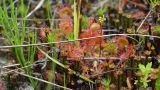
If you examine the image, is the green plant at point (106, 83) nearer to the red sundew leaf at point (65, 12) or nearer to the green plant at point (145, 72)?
the green plant at point (145, 72)

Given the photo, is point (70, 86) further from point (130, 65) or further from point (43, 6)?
point (43, 6)

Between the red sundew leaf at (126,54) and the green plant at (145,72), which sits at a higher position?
the red sundew leaf at (126,54)

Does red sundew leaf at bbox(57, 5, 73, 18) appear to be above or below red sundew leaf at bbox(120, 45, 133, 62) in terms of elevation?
above

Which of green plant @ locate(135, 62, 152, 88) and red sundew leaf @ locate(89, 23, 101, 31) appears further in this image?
red sundew leaf @ locate(89, 23, 101, 31)

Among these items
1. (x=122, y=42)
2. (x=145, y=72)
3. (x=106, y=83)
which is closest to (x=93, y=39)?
(x=122, y=42)

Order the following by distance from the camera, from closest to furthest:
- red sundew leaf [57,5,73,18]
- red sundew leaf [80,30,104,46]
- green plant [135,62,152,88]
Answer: green plant [135,62,152,88] < red sundew leaf [80,30,104,46] < red sundew leaf [57,5,73,18]

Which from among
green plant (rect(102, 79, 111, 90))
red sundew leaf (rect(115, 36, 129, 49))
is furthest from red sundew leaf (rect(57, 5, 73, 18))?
green plant (rect(102, 79, 111, 90))

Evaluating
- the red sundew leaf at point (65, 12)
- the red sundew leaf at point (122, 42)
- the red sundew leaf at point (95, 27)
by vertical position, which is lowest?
the red sundew leaf at point (122, 42)

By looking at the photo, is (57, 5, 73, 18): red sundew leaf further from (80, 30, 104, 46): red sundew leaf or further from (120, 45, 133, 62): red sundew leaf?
(120, 45, 133, 62): red sundew leaf

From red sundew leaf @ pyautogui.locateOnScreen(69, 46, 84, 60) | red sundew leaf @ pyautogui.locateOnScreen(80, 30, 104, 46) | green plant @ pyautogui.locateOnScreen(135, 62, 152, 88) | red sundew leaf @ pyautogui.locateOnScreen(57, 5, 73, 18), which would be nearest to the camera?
green plant @ pyautogui.locateOnScreen(135, 62, 152, 88)

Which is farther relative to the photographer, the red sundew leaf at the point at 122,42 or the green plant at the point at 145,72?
the red sundew leaf at the point at 122,42

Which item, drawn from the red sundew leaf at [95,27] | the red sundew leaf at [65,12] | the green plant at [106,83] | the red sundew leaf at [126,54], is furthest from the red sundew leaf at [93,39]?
the red sundew leaf at [65,12]

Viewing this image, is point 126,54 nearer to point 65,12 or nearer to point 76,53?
point 76,53
